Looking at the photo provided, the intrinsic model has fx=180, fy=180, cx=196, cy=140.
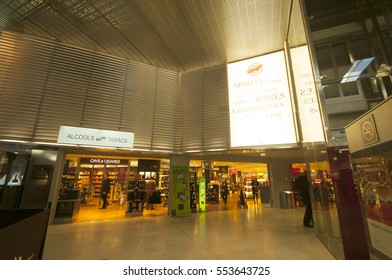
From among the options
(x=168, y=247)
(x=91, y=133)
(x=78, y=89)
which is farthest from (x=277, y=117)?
(x=78, y=89)

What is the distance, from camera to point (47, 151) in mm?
6023

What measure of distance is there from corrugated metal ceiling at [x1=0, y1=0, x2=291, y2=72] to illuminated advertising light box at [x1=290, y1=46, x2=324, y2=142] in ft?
5.32

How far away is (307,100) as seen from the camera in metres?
4.50

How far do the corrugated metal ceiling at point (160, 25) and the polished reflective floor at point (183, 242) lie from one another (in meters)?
5.98

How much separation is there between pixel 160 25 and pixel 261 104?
4.05 m

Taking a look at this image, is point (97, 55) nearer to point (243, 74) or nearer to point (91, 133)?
point (91, 133)

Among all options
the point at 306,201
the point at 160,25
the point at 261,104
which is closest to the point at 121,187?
the point at 160,25

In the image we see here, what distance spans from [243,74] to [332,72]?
3933 millimetres

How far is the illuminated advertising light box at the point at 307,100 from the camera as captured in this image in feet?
12.7

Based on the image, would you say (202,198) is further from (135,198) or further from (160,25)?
(160,25)

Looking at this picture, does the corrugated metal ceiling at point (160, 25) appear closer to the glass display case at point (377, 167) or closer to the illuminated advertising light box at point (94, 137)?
the illuminated advertising light box at point (94, 137)

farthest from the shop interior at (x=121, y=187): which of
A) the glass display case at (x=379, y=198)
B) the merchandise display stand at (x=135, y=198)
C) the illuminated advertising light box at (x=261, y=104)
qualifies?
the glass display case at (x=379, y=198)

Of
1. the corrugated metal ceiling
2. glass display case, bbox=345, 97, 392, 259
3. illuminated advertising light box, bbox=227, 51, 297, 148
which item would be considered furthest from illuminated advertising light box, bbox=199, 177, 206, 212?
glass display case, bbox=345, 97, 392, 259

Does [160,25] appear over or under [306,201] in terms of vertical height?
over
